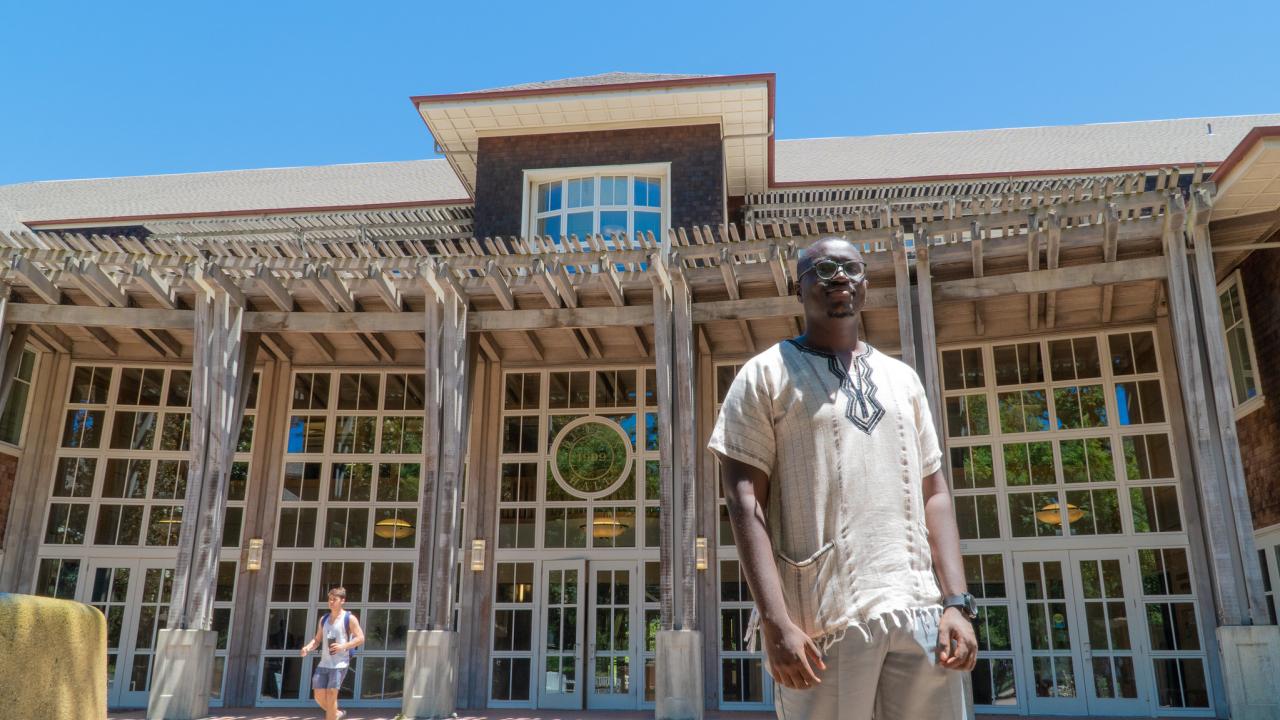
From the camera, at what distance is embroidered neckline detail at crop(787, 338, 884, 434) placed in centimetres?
221

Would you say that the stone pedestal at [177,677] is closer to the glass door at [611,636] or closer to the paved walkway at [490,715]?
the paved walkway at [490,715]

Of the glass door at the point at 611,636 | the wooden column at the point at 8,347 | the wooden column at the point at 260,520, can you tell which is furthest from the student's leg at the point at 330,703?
the wooden column at the point at 8,347

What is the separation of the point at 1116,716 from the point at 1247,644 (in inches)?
138

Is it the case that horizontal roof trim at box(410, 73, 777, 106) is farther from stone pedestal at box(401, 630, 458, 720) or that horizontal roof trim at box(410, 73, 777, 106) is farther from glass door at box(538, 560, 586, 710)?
stone pedestal at box(401, 630, 458, 720)

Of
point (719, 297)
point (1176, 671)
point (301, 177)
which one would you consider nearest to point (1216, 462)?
point (1176, 671)

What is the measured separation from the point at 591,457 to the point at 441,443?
3.35 m

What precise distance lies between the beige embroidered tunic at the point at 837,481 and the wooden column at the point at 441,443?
963cm

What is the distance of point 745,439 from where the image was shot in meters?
2.19

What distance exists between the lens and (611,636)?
1385cm

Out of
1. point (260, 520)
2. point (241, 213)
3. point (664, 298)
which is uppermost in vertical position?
point (241, 213)

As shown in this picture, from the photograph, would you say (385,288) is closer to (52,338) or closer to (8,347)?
(8,347)

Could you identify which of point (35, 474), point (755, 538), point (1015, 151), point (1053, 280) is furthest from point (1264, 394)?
point (35, 474)

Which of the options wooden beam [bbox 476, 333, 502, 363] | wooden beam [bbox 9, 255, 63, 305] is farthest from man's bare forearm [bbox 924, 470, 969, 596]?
wooden beam [bbox 9, 255, 63, 305]

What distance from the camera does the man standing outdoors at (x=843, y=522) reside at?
198cm
